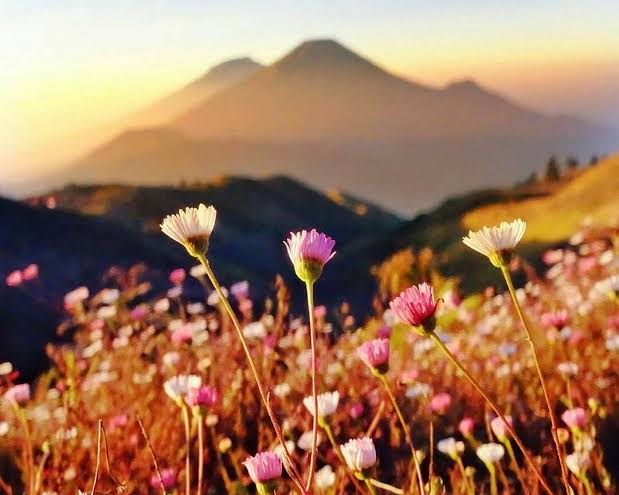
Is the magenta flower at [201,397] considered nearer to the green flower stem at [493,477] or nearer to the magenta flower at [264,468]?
the magenta flower at [264,468]

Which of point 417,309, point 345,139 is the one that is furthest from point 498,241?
point 345,139

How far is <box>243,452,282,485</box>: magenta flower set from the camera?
3.69ft

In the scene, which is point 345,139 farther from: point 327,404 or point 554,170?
point 327,404

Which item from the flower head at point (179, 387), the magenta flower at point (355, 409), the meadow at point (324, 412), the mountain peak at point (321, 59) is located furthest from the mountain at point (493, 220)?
the mountain peak at point (321, 59)

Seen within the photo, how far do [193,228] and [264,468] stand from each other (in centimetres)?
29

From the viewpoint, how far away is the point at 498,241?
115cm

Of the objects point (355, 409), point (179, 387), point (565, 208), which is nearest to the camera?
point (179, 387)

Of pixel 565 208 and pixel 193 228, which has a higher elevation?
pixel 193 228

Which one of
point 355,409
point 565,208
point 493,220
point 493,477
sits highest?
point 493,477

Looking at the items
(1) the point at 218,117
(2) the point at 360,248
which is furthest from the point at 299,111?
(2) the point at 360,248

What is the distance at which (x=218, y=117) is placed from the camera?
25.6 m

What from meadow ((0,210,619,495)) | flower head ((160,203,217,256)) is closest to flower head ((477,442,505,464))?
meadow ((0,210,619,495))

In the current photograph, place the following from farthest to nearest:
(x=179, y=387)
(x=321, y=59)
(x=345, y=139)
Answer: (x=321, y=59) < (x=345, y=139) < (x=179, y=387)

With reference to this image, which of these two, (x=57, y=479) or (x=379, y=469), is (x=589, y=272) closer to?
(x=379, y=469)
